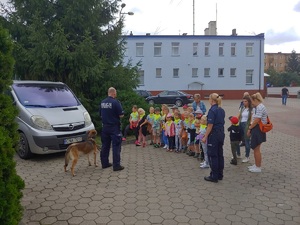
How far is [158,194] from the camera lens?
489 centimetres

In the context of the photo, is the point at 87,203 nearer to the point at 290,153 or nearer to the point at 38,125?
the point at 38,125

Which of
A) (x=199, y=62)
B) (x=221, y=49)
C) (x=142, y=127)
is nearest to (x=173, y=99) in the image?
(x=199, y=62)

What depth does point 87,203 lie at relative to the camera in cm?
449

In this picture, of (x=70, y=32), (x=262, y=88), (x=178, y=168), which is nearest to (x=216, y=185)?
(x=178, y=168)

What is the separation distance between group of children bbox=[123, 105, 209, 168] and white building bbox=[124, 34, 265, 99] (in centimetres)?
2609

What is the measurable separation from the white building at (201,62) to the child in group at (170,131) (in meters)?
26.9

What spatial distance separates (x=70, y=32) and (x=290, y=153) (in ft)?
28.1

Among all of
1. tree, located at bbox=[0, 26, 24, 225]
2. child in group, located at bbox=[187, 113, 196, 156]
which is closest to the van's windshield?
child in group, located at bbox=[187, 113, 196, 156]

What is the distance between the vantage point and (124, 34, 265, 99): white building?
35062 millimetres

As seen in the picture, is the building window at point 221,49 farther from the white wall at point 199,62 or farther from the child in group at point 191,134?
the child in group at point 191,134

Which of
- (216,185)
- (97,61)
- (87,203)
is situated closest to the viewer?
(87,203)

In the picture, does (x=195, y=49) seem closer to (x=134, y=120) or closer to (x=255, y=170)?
(x=134, y=120)

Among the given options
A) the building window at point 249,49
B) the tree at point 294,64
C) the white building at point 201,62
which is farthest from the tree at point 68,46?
the tree at point 294,64

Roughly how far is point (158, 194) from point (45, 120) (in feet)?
11.6
